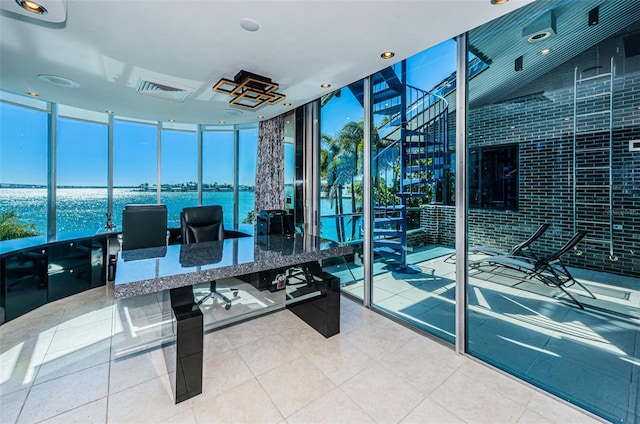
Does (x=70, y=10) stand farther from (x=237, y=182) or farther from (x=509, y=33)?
(x=237, y=182)

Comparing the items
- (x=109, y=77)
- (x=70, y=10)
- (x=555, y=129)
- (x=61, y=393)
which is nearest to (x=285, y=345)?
(x=61, y=393)

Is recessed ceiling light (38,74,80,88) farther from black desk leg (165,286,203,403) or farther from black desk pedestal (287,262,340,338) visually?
black desk pedestal (287,262,340,338)

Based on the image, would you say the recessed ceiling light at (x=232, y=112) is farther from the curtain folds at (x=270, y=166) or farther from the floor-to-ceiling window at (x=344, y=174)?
the floor-to-ceiling window at (x=344, y=174)

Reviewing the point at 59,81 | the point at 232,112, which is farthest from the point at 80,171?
the point at 232,112

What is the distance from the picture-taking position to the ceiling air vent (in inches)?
134

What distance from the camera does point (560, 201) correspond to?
1999 millimetres

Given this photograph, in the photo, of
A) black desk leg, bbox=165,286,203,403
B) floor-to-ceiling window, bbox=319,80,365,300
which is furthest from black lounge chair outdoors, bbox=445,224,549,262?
black desk leg, bbox=165,286,203,403

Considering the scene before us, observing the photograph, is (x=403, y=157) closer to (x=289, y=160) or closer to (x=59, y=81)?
(x=289, y=160)

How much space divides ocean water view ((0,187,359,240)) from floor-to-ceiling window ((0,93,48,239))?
12mm

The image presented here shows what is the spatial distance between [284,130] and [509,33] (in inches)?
138

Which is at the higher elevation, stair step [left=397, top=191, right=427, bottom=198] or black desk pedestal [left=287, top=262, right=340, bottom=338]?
stair step [left=397, top=191, right=427, bottom=198]

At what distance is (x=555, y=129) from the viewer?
198 centimetres

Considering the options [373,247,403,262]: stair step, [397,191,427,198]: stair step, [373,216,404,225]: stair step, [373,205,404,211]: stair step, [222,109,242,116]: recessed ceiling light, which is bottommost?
[373,247,403,262]: stair step

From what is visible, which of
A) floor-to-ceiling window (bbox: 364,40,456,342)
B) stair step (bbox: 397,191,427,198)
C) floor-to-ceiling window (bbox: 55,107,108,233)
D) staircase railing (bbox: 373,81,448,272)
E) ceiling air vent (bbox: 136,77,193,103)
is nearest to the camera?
floor-to-ceiling window (bbox: 364,40,456,342)
